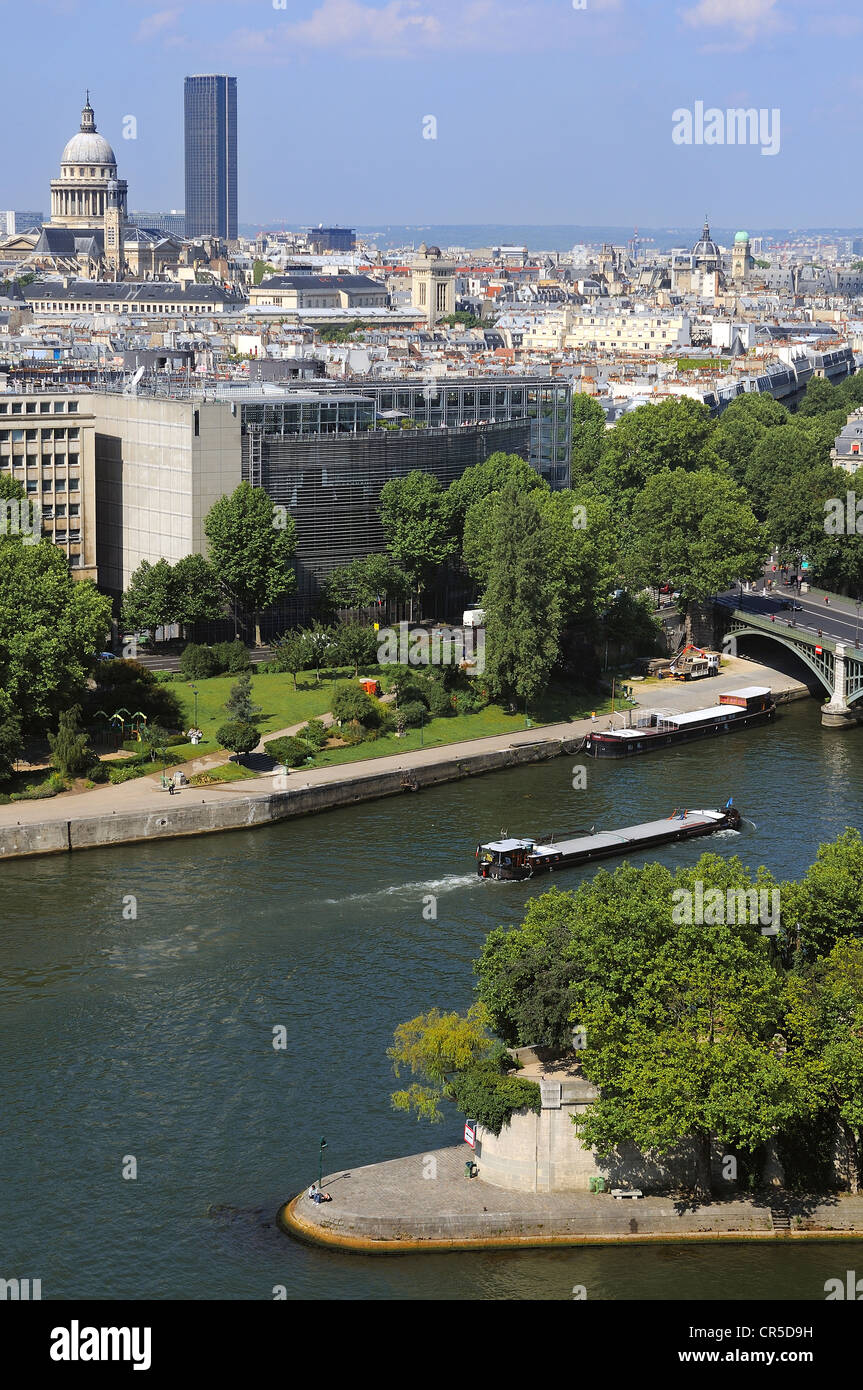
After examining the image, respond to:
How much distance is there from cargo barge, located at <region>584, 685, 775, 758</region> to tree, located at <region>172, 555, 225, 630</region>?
42.7ft

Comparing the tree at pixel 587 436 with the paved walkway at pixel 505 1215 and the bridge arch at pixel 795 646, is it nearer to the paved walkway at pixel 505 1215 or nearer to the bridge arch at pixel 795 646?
the bridge arch at pixel 795 646

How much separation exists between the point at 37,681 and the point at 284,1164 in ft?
79.0

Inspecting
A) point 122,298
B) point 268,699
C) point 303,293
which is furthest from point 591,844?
point 303,293

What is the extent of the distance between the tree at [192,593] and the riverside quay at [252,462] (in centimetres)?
279

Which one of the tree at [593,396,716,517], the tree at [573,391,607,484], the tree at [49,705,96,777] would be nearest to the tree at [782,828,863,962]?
the tree at [49,705,96,777]

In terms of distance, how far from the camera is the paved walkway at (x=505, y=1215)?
95.8 ft

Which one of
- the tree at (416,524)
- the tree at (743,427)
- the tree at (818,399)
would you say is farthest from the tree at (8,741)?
the tree at (818,399)

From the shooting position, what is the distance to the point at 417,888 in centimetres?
4594

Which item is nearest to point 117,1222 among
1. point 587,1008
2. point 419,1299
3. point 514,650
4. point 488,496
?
point 419,1299

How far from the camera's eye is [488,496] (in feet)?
231

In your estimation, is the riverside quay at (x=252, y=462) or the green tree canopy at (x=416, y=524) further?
the green tree canopy at (x=416, y=524)

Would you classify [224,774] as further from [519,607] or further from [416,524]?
[416,524]

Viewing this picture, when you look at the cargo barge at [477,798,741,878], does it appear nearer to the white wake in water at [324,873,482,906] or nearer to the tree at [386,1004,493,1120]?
the white wake in water at [324,873,482,906]

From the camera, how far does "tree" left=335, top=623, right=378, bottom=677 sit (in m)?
62.1
